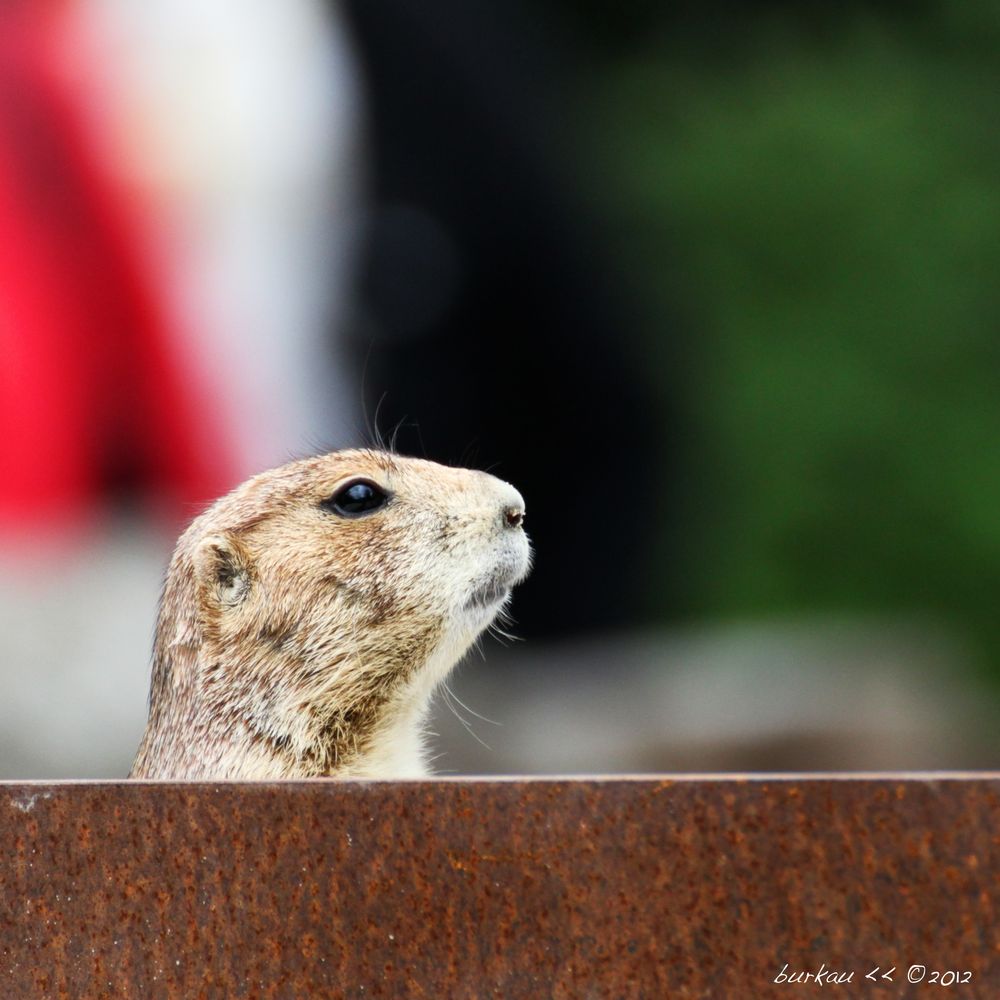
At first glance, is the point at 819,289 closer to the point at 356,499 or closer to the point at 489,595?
the point at 356,499

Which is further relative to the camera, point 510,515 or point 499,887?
point 510,515

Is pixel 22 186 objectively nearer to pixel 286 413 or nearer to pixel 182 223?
pixel 182 223

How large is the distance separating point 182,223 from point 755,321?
5953 mm

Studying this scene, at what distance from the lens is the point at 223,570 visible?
14.3 feet

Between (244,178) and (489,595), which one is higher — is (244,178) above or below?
below

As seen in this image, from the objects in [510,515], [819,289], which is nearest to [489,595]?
[510,515]

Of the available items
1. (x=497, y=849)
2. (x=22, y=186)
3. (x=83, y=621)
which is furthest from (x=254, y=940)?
(x=22, y=186)

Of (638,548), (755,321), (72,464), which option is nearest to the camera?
(72,464)

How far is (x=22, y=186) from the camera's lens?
1105cm

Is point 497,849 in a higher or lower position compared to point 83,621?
higher

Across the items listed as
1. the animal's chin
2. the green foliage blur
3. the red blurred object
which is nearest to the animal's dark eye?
the animal's chin

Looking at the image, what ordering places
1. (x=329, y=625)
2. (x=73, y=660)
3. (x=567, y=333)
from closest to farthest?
(x=329, y=625) < (x=73, y=660) < (x=567, y=333)

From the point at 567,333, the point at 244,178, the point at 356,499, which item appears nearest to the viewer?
the point at 356,499

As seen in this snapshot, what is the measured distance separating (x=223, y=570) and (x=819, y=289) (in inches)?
469
